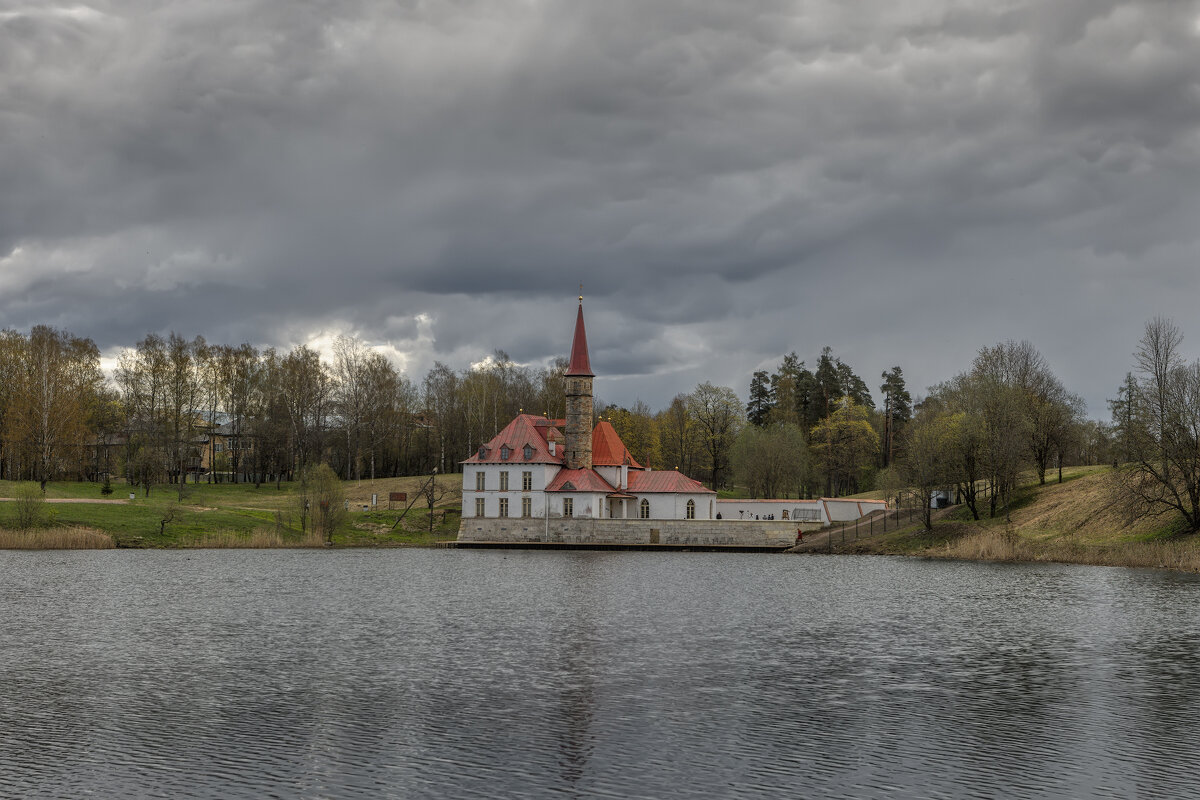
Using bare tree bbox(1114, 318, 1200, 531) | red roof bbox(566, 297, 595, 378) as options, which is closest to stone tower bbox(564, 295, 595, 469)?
red roof bbox(566, 297, 595, 378)

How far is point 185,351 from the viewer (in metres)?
112

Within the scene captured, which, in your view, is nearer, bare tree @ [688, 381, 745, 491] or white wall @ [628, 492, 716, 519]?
white wall @ [628, 492, 716, 519]

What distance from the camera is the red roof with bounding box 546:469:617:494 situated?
89438 mm

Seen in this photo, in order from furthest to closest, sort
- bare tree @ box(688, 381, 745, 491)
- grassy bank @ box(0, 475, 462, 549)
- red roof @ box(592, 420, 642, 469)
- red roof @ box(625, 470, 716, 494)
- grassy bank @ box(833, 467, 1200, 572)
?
bare tree @ box(688, 381, 745, 491), red roof @ box(592, 420, 642, 469), red roof @ box(625, 470, 716, 494), grassy bank @ box(0, 475, 462, 549), grassy bank @ box(833, 467, 1200, 572)

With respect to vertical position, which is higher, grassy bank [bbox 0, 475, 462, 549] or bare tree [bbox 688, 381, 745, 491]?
bare tree [bbox 688, 381, 745, 491]

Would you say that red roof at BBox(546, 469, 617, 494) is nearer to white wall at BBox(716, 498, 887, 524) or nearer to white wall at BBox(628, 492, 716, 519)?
white wall at BBox(628, 492, 716, 519)

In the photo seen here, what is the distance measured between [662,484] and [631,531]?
6.15 metres

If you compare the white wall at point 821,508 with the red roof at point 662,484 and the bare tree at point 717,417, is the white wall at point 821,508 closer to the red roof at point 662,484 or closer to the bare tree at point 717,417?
the red roof at point 662,484

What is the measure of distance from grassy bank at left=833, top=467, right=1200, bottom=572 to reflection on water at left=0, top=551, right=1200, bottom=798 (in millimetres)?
12544

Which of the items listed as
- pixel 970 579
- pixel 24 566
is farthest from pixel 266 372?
pixel 970 579

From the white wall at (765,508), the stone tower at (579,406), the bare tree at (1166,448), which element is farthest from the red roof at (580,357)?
the bare tree at (1166,448)

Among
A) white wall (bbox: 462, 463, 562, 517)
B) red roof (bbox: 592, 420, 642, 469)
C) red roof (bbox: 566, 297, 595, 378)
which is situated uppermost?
red roof (bbox: 566, 297, 595, 378)

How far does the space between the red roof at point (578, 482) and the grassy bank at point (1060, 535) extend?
2232 centimetres

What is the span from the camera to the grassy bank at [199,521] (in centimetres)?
6881
